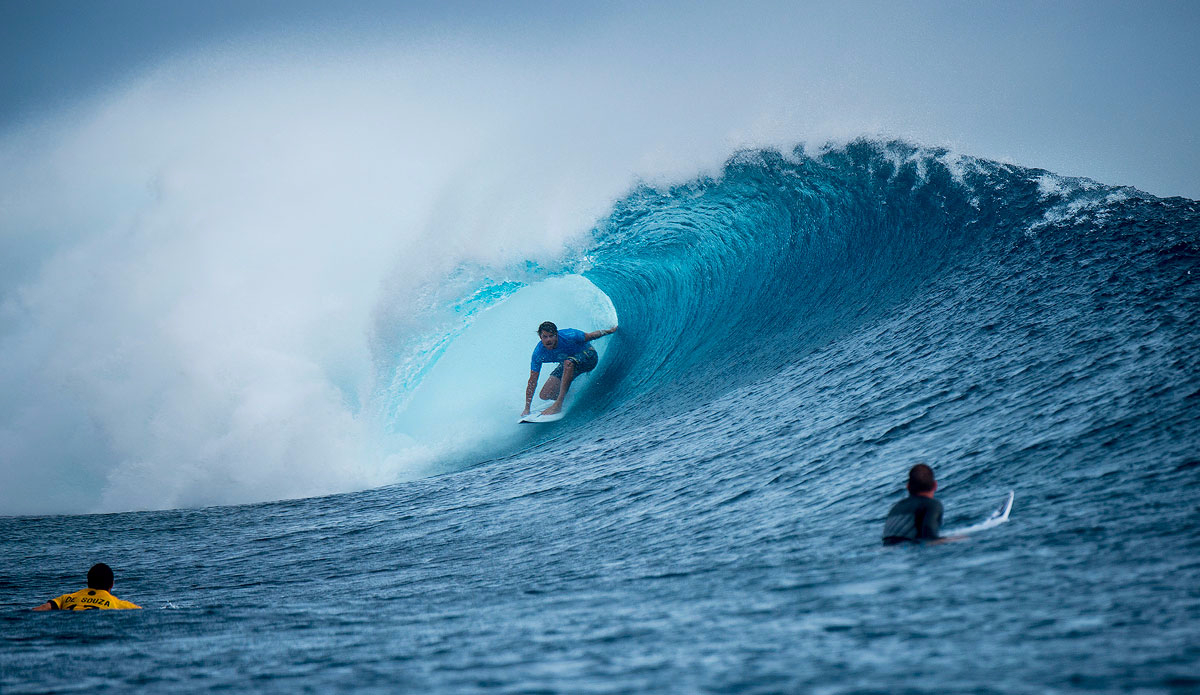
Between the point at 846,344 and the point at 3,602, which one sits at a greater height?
the point at 846,344

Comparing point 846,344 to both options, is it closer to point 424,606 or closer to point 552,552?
point 552,552

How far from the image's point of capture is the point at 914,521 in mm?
3400

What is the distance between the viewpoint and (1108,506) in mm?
3230

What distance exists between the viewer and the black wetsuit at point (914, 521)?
11.0 feet

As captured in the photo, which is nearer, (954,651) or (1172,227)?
(954,651)

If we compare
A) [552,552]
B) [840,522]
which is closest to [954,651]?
[840,522]

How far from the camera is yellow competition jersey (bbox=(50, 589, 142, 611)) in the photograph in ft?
14.0

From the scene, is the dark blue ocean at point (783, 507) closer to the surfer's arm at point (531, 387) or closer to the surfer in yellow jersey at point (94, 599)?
the surfer in yellow jersey at point (94, 599)

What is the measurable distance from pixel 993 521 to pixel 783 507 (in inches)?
55.8

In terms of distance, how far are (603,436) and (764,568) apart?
432cm

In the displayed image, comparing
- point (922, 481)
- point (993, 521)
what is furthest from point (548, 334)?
point (993, 521)

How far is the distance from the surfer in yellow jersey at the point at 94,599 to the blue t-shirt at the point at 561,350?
5.51 m

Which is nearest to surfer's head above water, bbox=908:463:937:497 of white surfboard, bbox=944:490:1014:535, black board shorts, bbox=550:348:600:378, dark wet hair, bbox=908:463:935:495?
dark wet hair, bbox=908:463:935:495

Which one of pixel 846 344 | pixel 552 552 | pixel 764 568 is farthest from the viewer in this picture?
pixel 846 344
